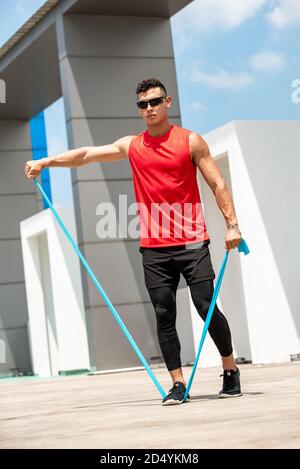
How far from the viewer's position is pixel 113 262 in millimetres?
16109

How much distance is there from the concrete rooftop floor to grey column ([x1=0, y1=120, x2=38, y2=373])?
574 inches

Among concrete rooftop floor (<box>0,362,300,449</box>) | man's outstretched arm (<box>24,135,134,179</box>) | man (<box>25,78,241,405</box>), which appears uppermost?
man's outstretched arm (<box>24,135,134,179</box>)

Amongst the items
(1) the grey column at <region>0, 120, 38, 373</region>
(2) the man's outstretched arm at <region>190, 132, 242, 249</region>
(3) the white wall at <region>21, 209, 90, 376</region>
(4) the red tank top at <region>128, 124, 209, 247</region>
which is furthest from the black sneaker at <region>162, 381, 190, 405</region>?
(1) the grey column at <region>0, 120, 38, 373</region>

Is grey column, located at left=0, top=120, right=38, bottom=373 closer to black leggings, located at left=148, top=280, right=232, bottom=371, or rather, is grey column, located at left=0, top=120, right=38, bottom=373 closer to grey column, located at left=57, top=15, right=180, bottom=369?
grey column, located at left=57, top=15, right=180, bottom=369

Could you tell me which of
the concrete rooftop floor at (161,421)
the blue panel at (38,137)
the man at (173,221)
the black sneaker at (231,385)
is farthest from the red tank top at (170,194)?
the blue panel at (38,137)

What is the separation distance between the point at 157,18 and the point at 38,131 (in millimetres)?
7544

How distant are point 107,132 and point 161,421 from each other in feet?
38.1

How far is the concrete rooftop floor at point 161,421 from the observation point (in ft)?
13.1

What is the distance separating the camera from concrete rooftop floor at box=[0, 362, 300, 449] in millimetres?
3996

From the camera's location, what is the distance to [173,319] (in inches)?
259

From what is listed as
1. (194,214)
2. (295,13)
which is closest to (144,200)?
(194,214)

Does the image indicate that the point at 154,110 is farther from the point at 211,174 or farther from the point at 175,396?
the point at 175,396

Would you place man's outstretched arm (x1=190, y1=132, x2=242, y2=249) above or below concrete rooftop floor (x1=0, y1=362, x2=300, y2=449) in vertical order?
above

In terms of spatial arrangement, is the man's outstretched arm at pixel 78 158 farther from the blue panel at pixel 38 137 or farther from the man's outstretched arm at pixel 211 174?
the blue panel at pixel 38 137
